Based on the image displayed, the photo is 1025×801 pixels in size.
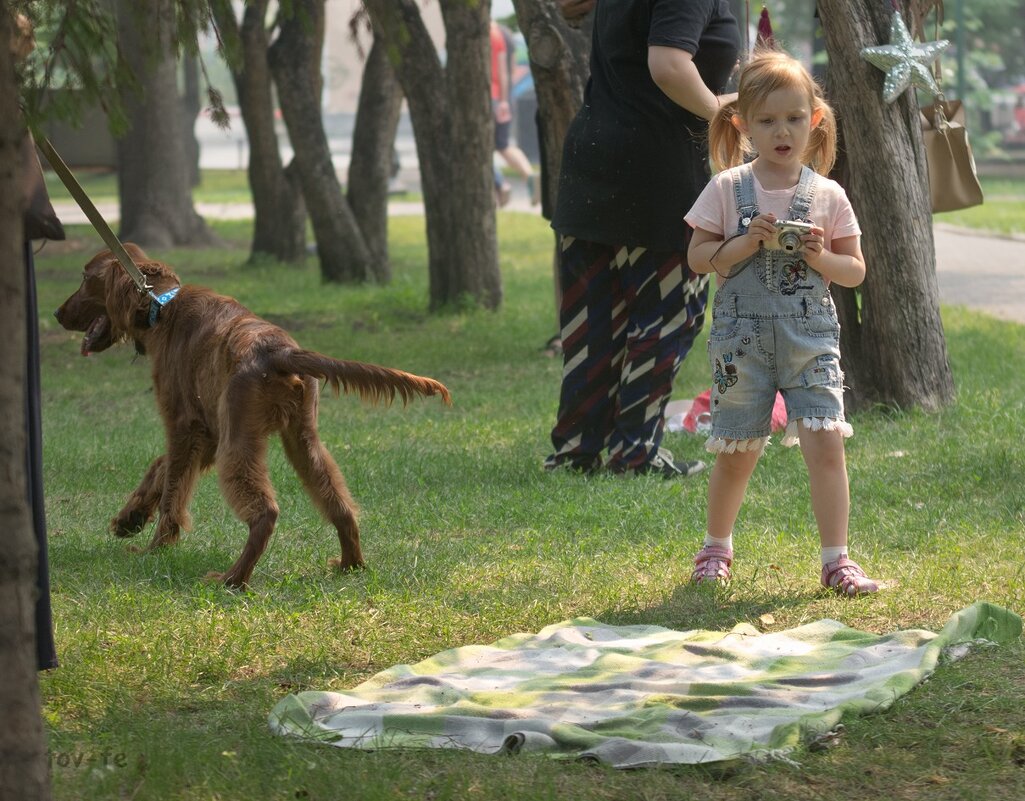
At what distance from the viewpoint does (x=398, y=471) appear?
6852 millimetres

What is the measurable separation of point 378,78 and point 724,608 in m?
11.3

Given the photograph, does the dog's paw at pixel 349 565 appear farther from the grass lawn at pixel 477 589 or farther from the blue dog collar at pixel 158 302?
the blue dog collar at pixel 158 302

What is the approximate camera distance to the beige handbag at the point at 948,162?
7285 millimetres

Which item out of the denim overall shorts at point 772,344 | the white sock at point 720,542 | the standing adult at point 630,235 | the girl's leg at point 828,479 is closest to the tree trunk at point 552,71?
the standing adult at point 630,235

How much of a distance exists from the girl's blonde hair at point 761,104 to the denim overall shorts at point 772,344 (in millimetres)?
200

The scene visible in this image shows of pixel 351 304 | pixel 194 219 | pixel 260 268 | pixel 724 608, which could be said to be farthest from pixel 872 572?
pixel 194 219

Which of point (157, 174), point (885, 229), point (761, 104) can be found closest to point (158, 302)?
point (761, 104)

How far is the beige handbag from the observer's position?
7.29 m

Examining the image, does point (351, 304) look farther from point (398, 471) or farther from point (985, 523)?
point (985, 523)

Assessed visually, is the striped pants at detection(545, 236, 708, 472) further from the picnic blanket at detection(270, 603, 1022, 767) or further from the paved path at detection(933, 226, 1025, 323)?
the paved path at detection(933, 226, 1025, 323)

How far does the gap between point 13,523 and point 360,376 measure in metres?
2.02

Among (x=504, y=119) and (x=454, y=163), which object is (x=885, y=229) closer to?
(x=454, y=163)

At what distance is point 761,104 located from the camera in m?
4.56

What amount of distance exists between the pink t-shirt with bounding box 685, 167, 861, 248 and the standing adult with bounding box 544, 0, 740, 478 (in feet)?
3.61
